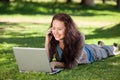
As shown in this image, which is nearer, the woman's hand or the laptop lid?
the laptop lid

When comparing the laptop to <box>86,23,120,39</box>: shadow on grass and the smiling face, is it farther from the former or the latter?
<box>86,23,120,39</box>: shadow on grass

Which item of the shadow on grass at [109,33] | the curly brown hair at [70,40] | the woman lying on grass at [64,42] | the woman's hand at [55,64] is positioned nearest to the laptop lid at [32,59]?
the woman's hand at [55,64]

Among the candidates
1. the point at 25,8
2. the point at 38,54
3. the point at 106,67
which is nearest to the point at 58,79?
the point at 38,54

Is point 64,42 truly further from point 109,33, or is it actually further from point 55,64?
point 109,33

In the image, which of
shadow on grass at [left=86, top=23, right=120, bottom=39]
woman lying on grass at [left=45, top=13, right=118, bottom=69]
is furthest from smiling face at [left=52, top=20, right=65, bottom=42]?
shadow on grass at [left=86, top=23, right=120, bottom=39]

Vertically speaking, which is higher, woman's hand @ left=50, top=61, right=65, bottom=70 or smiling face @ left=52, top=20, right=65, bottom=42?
smiling face @ left=52, top=20, right=65, bottom=42

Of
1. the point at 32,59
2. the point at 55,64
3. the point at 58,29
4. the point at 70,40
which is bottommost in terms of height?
the point at 55,64

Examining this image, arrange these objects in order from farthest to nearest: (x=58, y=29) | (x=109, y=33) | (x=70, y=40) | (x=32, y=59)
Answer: (x=109, y=33), (x=70, y=40), (x=58, y=29), (x=32, y=59)

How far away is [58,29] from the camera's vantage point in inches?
301

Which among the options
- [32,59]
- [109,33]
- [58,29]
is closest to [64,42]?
[58,29]

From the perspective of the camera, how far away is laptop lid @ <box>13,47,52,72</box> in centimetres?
709

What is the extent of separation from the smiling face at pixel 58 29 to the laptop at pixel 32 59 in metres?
0.61

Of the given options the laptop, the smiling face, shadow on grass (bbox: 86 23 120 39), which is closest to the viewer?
the laptop

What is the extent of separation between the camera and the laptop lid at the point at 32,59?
7.09m
